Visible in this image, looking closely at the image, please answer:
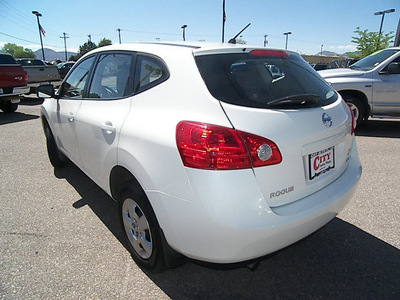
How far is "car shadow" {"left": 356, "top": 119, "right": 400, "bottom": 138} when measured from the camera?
6.22 meters

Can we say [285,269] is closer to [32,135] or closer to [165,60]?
[165,60]

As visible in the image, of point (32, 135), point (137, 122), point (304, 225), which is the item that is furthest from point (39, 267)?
point (32, 135)

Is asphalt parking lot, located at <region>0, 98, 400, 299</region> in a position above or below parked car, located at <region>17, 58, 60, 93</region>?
→ below

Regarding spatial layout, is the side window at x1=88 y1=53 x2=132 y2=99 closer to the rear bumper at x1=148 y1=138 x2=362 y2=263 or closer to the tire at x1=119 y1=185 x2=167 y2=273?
the tire at x1=119 y1=185 x2=167 y2=273

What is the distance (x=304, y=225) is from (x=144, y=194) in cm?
105

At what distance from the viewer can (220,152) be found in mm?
1537

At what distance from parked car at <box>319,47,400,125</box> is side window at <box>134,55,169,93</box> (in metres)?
5.43

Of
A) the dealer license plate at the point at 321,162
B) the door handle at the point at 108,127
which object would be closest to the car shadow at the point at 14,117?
the door handle at the point at 108,127

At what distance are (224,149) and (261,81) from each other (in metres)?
0.65

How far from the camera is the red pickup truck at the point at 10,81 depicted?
8.95 m

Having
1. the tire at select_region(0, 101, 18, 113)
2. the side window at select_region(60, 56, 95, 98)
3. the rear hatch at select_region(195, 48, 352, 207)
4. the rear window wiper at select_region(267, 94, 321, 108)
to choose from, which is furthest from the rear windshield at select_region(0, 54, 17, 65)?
the rear window wiper at select_region(267, 94, 321, 108)

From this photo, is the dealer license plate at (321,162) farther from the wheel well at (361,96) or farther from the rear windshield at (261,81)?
the wheel well at (361,96)

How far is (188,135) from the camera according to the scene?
1.61 meters

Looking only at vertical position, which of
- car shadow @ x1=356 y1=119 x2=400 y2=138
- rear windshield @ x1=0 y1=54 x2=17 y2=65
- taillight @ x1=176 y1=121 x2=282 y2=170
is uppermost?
rear windshield @ x1=0 y1=54 x2=17 y2=65
